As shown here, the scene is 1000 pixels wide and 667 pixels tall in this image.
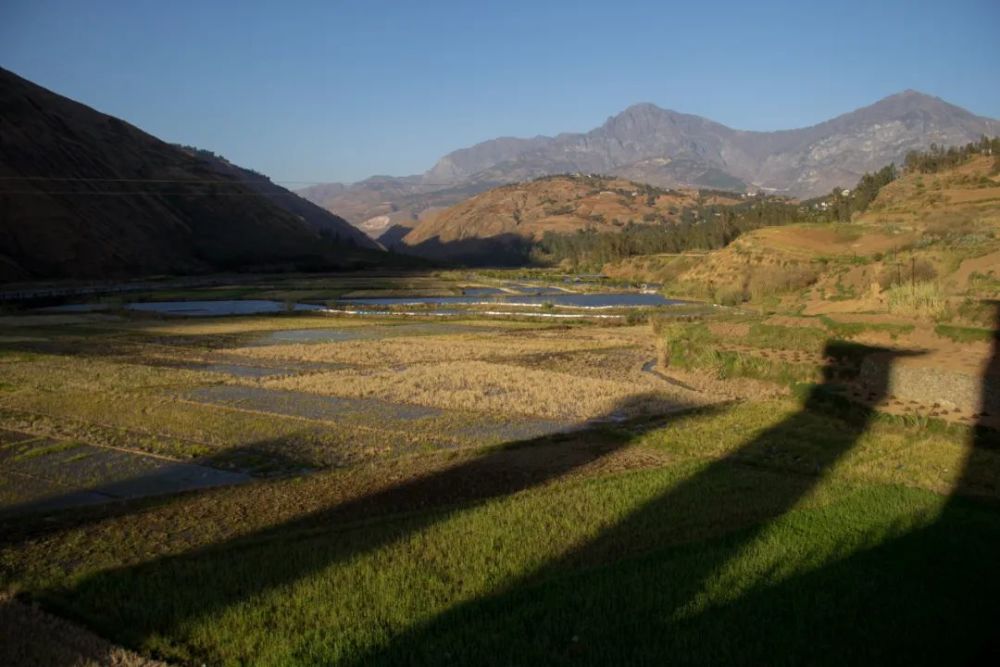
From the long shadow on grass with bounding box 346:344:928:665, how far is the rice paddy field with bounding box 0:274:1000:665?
1.3 inches

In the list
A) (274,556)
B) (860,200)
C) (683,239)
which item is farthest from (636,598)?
(683,239)

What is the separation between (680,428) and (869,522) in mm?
7230

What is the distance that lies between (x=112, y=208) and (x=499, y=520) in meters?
101

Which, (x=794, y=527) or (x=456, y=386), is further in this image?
(x=456, y=386)

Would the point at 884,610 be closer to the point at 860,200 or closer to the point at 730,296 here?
the point at 730,296

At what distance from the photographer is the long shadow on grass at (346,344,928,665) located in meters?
7.11

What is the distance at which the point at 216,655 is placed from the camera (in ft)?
24.0

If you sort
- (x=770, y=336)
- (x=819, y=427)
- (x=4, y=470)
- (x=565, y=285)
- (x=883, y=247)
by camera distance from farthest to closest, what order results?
1. (x=565, y=285)
2. (x=883, y=247)
3. (x=770, y=336)
4. (x=819, y=427)
5. (x=4, y=470)

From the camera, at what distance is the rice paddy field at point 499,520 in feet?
24.8

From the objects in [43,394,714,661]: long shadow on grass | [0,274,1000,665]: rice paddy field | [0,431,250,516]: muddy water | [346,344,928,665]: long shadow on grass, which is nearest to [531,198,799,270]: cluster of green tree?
[0,274,1000,665]: rice paddy field

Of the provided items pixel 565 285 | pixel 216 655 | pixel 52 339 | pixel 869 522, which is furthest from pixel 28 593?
pixel 565 285

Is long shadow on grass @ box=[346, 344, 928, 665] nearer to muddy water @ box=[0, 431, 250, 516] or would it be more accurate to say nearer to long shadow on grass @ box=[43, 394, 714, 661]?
long shadow on grass @ box=[43, 394, 714, 661]

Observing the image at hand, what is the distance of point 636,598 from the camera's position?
8328mm

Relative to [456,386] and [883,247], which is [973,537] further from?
[883,247]
